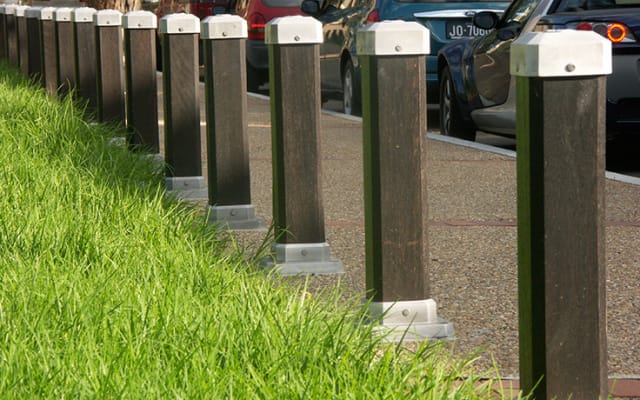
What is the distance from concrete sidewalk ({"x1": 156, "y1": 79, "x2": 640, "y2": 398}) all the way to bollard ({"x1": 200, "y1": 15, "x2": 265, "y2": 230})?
0.49 ft

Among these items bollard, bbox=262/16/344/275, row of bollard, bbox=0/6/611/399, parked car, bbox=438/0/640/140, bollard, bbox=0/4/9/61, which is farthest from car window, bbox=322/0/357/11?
bollard, bbox=262/16/344/275

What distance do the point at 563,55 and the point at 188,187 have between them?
15.7 ft

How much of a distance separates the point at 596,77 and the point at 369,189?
4.73 feet

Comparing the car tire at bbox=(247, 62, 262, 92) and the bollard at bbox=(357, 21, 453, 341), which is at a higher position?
the bollard at bbox=(357, 21, 453, 341)

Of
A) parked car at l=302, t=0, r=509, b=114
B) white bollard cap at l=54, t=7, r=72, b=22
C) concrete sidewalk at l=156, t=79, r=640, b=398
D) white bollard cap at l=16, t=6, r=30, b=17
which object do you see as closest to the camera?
concrete sidewalk at l=156, t=79, r=640, b=398

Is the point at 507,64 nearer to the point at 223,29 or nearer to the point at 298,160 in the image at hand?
the point at 223,29

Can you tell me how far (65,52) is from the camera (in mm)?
12461

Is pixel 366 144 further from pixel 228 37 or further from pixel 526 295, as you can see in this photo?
pixel 228 37

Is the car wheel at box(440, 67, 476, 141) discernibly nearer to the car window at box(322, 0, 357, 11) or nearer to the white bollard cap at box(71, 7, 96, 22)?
the car window at box(322, 0, 357, 11)

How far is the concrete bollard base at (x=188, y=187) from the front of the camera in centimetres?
818

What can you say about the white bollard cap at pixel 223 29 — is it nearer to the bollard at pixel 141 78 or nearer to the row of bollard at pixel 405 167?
→ the row of bollard at pixel 405 167

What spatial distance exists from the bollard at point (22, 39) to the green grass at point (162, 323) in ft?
31.8

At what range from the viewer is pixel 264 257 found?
6.21 m

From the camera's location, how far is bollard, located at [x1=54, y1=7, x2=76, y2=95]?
1238 cm
